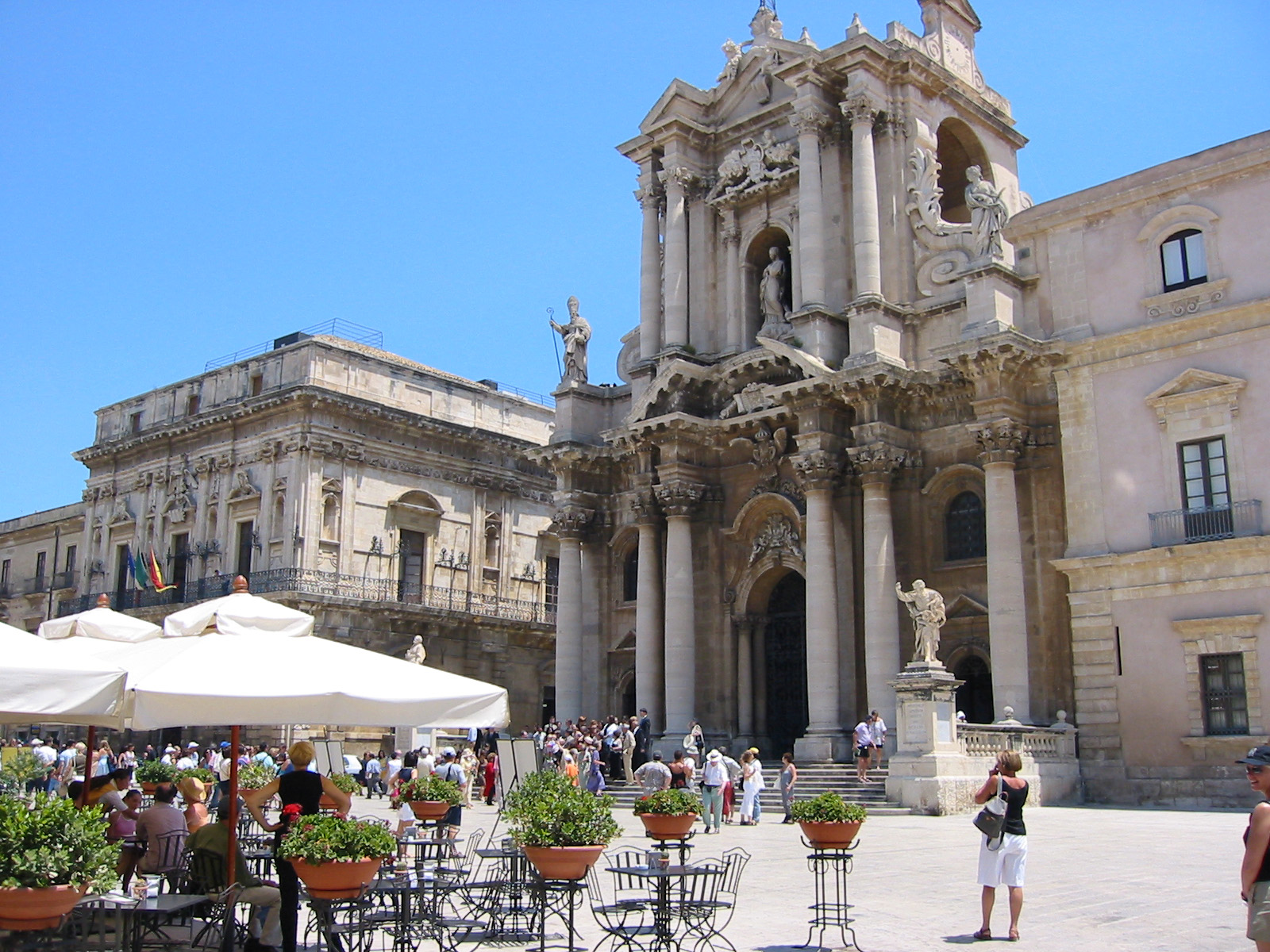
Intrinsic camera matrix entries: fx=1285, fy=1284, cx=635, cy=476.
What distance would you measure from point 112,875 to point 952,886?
8620 millimetres

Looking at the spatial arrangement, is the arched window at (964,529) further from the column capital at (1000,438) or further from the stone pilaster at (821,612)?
the stone pilaster at (821,612)

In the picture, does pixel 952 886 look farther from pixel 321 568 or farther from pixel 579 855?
pixel 321 568

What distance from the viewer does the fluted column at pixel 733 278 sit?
33.5m

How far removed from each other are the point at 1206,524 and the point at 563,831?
18.6 m

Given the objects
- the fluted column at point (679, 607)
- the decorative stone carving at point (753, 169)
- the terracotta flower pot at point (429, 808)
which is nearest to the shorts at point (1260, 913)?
the terracotta flower pot at point (429, 808)

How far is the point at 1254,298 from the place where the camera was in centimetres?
2392

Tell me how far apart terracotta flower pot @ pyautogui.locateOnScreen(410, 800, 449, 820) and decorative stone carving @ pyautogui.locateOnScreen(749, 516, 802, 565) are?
58.2 feet

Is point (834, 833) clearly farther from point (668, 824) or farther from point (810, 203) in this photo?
point (810, 203)

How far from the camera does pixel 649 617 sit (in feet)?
107

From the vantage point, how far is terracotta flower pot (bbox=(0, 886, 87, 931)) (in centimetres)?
698

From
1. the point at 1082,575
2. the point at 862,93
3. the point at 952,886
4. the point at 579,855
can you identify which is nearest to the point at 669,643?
the point at 1082,575

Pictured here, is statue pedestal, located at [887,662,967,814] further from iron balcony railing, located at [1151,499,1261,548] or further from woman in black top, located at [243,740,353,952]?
woman in black top, located at [243,740,353,952]

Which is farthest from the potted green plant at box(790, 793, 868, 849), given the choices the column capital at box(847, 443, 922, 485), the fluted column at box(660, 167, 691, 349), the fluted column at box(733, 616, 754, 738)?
the fluted column at box(660, 167, 691, 349)

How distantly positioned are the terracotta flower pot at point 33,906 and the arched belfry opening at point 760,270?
90.2 ft
